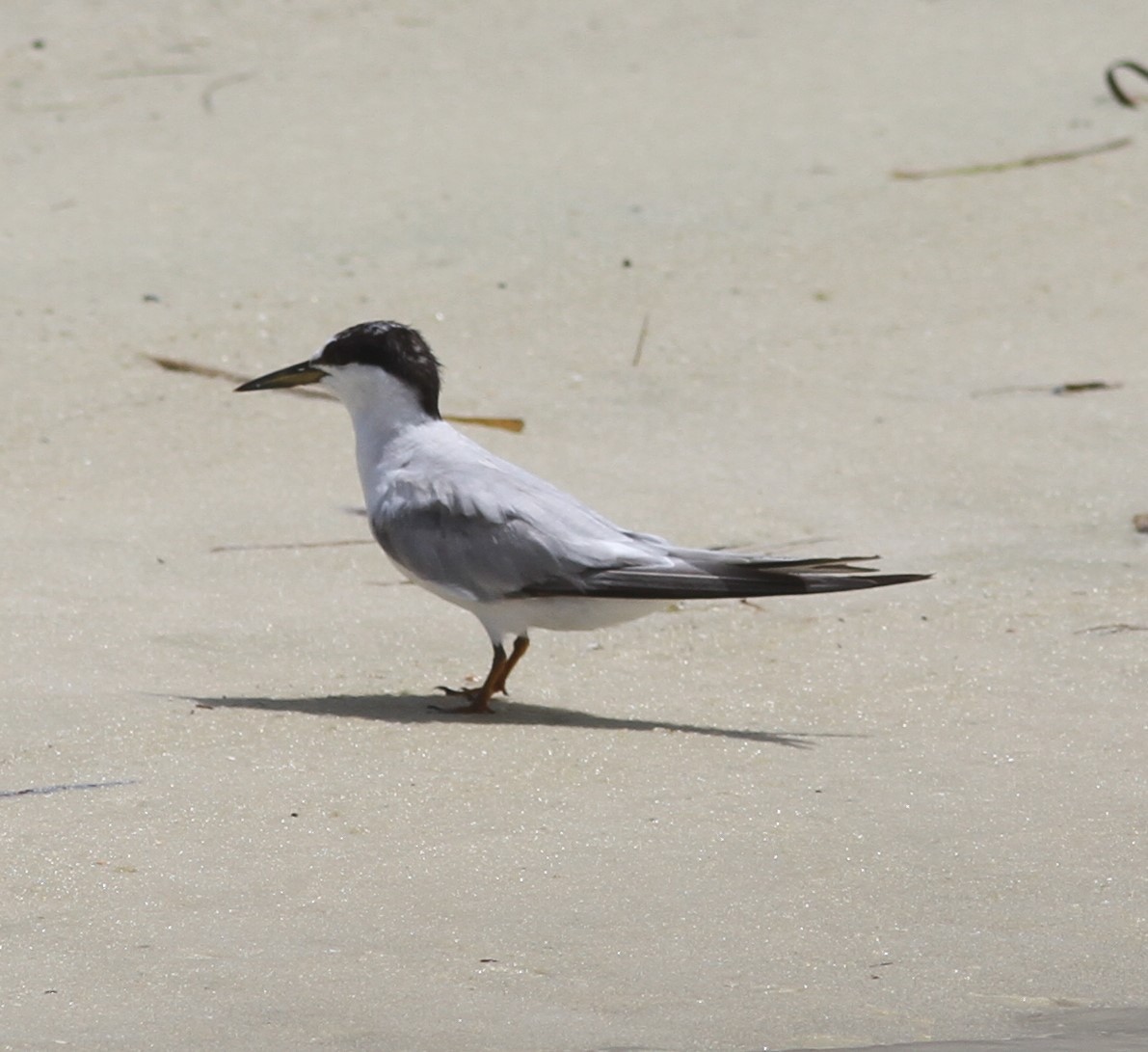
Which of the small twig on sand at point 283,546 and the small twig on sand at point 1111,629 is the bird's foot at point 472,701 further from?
the small twig on sand at point 1111,629

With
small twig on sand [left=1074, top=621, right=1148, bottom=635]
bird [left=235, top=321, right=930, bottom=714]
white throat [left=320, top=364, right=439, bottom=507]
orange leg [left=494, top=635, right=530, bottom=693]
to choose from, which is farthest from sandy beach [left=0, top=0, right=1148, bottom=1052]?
white throat [left=320, top=364, right=439, bottom=507]

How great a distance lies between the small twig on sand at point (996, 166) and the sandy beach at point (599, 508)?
0.02m

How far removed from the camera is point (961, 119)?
8211 millimetres

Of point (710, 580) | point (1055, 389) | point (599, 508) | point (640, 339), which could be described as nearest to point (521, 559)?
point (710, 580)

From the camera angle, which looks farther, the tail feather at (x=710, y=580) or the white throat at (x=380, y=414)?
the white throat at (x=380, y=414)

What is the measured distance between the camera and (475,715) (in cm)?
423

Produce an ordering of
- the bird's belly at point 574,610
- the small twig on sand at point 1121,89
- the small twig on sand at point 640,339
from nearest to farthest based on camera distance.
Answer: the bird's belly at point 574,610
the small twig on sand at point 640,339
the small twig on sand at point 1121,89

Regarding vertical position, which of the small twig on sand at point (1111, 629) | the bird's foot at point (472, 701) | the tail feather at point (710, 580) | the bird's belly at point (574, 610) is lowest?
the bird's foot at point (472, 701)

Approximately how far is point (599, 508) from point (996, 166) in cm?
291

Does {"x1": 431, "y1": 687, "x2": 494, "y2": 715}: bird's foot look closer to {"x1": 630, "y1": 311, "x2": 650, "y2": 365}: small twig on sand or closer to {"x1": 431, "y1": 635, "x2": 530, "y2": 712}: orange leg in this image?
{"x1": 431, "y1": 635, "x2": 530, "y2": 712}: orange leg

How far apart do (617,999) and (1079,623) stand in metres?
2.18

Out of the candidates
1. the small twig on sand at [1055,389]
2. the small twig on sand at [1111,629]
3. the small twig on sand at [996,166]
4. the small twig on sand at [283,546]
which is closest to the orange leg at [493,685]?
the small twig on sand at [283,546]

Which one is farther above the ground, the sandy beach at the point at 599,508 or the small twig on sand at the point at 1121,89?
the small twig on sand at the point at 1121,89

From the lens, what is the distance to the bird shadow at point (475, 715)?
A: 4.11m
